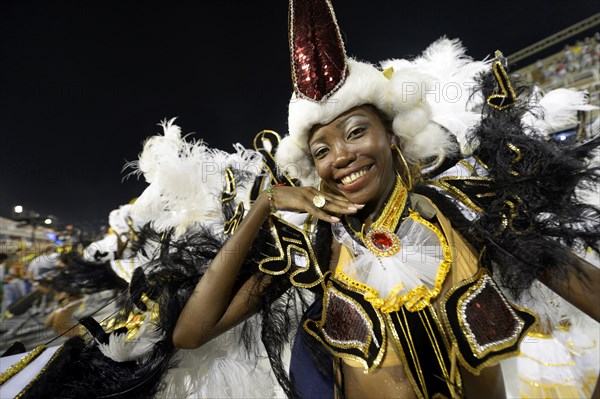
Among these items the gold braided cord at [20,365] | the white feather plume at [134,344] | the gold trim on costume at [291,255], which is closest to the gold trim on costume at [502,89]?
the gold trim on costume at [291,255]

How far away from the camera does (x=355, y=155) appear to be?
1.47 metres

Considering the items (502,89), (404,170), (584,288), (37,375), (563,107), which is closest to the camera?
(584,288)

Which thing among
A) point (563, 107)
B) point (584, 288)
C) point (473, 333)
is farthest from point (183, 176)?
point (563, 107)

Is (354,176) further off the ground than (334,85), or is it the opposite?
(334,85)

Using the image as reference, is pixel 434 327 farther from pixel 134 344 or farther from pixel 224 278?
pixel 134 344

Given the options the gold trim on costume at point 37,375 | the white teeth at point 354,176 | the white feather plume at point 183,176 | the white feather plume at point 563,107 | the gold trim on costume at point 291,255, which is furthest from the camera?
the white feather plume at point 183,176

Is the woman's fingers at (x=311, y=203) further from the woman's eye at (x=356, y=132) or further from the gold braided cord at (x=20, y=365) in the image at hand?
the gold braided cord at (x=20, y=365)

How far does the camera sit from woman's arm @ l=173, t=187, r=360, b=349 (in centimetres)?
155

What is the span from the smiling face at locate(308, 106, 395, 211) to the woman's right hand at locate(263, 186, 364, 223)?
7cm

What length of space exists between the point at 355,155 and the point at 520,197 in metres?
0.83

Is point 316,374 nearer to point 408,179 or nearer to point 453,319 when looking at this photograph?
point 453,319

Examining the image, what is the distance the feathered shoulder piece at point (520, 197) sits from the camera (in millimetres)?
1439

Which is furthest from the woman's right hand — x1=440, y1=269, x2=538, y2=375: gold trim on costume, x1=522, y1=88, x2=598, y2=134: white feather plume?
x1=522, y1=88, x2=598, y2=134: white feather plume

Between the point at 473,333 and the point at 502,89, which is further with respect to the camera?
the point at 502,89
